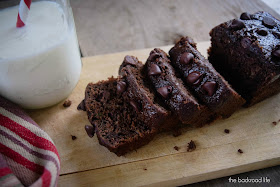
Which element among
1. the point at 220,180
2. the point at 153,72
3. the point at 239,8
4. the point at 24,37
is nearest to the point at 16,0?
the point at 24,37

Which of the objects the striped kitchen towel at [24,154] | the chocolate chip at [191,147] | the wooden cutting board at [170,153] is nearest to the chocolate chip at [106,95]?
the wooden cutting board at [170,153]

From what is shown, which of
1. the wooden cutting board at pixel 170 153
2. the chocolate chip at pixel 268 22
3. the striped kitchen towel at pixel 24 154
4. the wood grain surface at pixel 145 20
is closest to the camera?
the striped kitchen towel at pixel 24 154

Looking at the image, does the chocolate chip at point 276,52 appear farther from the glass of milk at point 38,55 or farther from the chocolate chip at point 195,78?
the glass of milk at point 38,55

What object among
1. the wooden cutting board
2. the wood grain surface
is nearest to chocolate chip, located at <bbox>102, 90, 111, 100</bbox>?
the wooden cutting board

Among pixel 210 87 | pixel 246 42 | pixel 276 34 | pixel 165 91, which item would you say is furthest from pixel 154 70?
pixel 276 34

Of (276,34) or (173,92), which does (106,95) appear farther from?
(276,34)

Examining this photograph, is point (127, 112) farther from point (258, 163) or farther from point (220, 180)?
point (258, 163)
